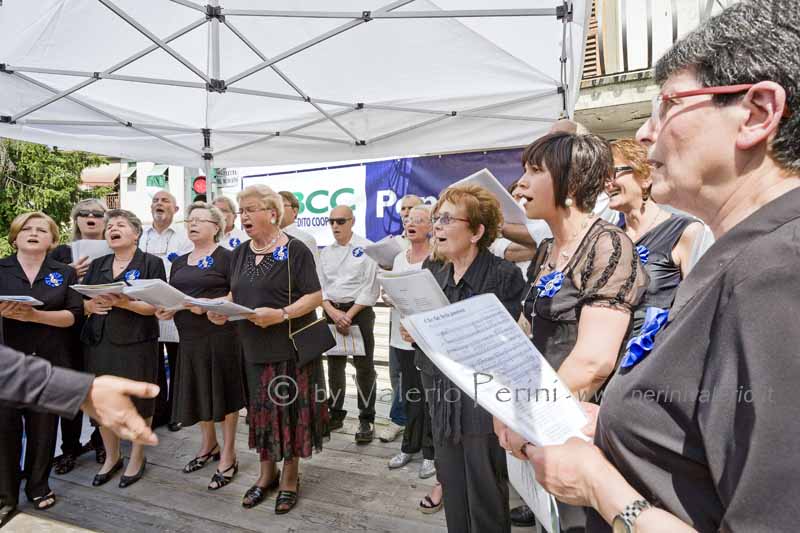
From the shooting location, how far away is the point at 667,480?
736 mm

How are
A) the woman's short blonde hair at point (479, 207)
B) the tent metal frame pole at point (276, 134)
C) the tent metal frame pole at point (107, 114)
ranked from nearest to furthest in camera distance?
the woman's short blonde hair at point (479, 207) < the tent metal frame pole at point (107, 114) < the tent metal frame pole at point (276, 134)

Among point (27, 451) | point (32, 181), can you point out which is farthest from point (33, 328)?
point (32, 181)

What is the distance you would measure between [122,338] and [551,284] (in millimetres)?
3074

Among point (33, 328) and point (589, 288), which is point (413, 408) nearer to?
point (589, 288)

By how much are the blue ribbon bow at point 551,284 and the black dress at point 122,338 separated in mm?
2948

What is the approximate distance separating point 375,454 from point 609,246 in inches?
114

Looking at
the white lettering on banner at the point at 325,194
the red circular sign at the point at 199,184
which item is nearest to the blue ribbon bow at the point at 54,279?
the white lettering on banner at the point at 325,194

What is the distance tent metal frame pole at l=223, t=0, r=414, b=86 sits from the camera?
3529mm

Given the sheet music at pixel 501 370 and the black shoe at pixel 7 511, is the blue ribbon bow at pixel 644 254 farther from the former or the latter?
the black shoe at pixel 7 511

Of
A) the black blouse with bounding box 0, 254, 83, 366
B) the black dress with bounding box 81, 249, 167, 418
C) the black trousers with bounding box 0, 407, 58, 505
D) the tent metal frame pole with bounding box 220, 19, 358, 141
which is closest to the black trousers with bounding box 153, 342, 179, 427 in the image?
the black dress with bounding box 81, 249, 167, 418

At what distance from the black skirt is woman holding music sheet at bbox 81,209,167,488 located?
10.9 inches

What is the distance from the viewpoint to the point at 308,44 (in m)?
3.81

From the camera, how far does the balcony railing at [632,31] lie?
753 centimetres

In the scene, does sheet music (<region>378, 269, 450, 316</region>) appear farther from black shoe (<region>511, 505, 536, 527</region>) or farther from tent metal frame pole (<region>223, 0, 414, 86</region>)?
tent metal frame pole (<region>223, 0, 414, 86</region>)
